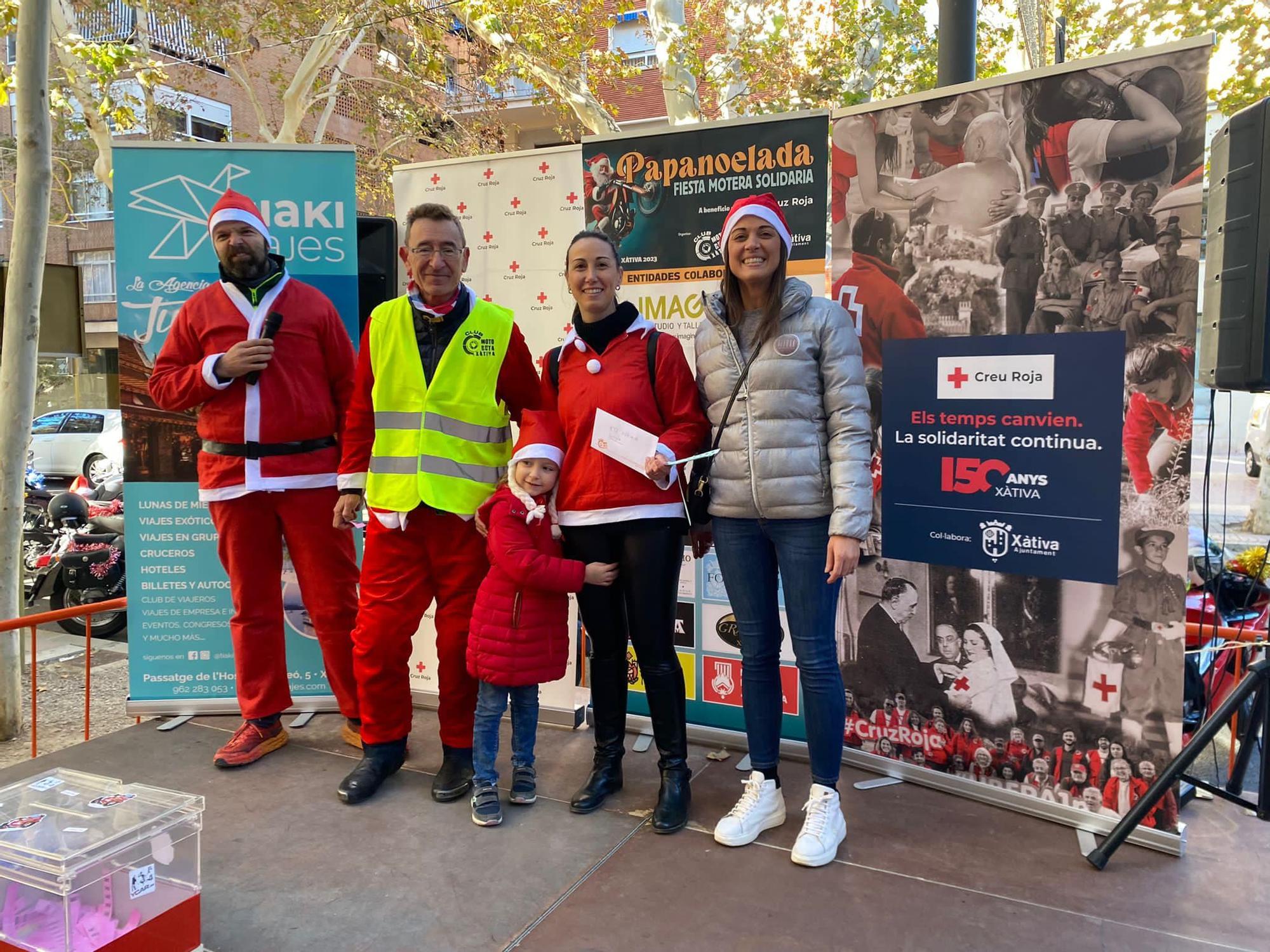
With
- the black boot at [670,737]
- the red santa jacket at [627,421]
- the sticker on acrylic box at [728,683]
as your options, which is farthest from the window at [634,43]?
the black boot at [670,737]

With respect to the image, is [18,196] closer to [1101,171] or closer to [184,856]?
[184,856]

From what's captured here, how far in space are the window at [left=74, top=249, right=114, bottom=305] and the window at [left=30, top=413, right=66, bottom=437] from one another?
9.52 meters

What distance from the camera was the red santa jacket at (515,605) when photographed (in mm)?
2855

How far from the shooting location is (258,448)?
134 inches

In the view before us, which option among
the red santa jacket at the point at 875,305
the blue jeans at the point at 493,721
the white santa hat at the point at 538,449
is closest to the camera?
the white santa hat at the point at 538,449

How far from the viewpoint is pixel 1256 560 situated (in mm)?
4668

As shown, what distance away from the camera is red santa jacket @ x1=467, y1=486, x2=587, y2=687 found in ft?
9.37

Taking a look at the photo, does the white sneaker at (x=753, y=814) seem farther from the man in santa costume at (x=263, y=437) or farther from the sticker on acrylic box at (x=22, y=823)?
the sticker on acrylic box at (x=22, y=823)

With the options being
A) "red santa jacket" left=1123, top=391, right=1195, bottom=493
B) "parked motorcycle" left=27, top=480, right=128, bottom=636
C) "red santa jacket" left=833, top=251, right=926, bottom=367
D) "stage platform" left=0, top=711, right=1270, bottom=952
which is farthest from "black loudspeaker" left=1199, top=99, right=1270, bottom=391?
"parked motorcycle" left=27, top=480, right=128, bottom=636

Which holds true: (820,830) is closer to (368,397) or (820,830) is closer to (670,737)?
(670,737)

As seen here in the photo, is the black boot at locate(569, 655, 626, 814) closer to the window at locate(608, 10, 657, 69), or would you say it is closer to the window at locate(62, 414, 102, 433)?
the window at locate(62, 414, 102, 433)

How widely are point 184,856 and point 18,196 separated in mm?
3680

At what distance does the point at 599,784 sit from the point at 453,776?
0.53 metres

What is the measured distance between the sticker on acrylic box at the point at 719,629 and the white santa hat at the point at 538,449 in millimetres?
959
